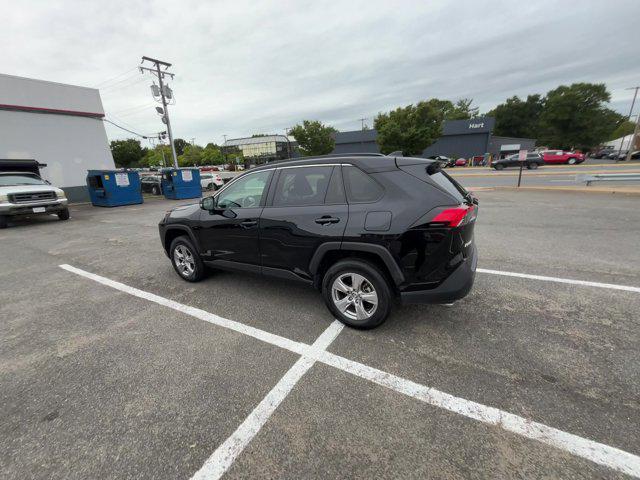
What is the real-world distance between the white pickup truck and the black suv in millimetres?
10235

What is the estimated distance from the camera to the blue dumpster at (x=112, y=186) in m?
15.0

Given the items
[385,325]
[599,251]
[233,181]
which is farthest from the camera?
[599,251]

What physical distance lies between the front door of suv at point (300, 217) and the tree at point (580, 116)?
2810 inches

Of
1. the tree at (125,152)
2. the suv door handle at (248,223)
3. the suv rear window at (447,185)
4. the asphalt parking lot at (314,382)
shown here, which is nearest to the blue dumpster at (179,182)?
the asphalt parking lot at (314,382)

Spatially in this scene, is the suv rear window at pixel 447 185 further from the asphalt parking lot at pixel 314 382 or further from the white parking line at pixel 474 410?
the white parking line at pixel 474 410

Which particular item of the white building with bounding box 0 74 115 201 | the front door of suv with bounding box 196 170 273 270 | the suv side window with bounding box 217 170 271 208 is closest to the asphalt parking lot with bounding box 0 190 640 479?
the front door of suv with bounding box 196 170 273 270

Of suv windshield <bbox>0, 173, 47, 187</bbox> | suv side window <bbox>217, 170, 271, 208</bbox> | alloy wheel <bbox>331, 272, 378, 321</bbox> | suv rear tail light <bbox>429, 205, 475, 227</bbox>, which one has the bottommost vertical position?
alloy wheel <bbox>331, 272, 378, 321</bbox>

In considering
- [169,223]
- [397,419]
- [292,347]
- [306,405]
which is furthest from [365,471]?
[169,223]

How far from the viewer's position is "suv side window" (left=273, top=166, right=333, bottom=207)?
309 centimetres

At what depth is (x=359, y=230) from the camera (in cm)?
277

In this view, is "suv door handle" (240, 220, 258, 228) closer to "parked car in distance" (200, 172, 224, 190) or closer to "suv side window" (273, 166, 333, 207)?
"suv side window" (273, 166, 333, 207)

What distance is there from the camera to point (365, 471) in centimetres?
168

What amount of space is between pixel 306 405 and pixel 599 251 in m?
5.67

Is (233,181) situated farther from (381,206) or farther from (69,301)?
(69,301)
